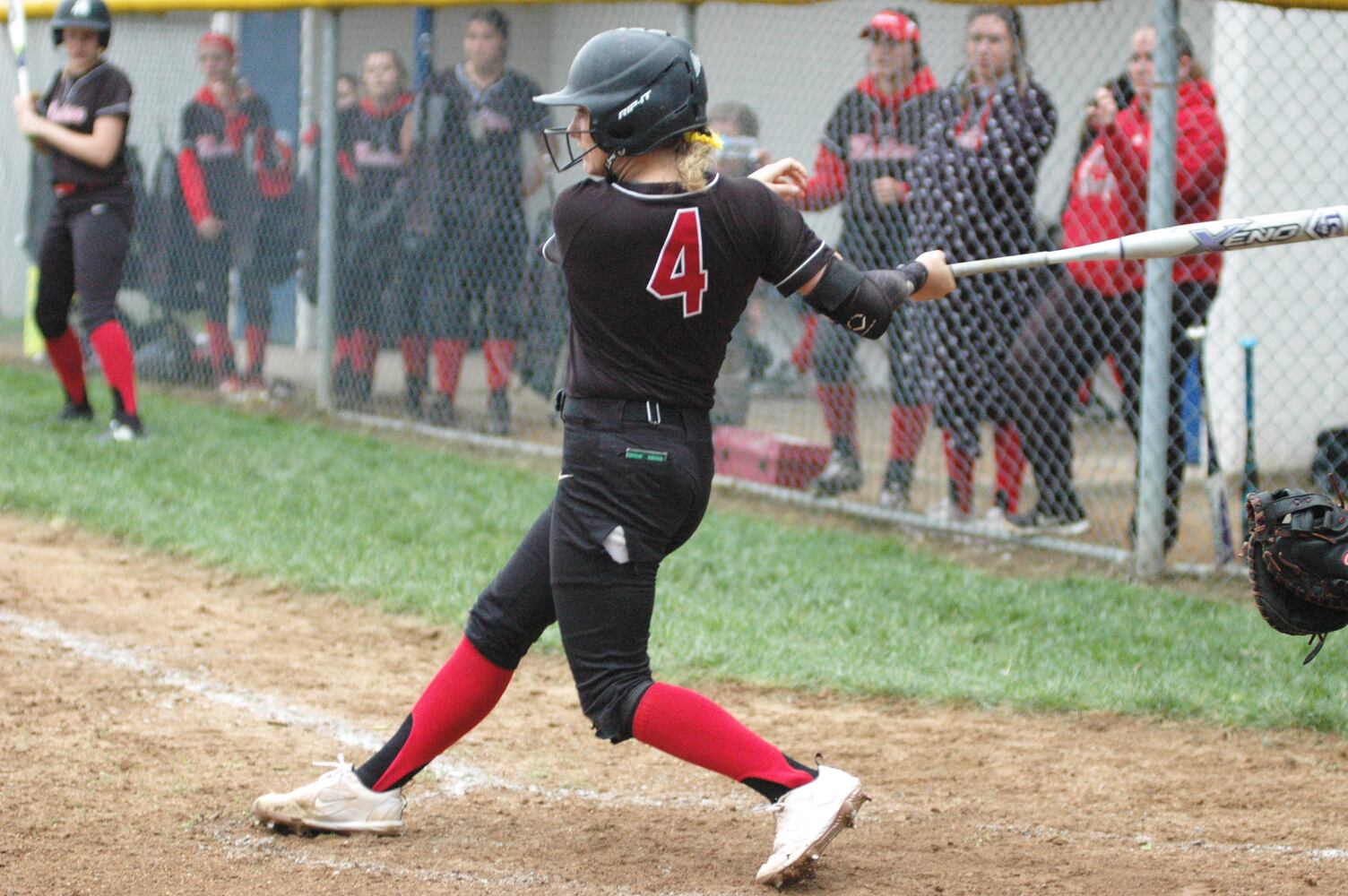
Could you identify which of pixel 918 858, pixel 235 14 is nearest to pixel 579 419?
pixel 918 858

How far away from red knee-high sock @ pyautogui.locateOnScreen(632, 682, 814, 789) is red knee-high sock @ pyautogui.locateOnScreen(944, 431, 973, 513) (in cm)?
398

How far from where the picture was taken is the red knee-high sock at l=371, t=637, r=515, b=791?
11.8 feet

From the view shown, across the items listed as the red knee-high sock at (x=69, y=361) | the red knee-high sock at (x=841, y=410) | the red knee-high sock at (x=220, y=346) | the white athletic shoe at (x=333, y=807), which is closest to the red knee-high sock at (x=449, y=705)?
the white athletic shoe at (x=333, y=807)

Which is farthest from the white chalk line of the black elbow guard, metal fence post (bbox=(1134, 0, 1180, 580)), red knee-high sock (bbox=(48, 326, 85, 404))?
red knee-high sock (bbox=(48, 326, 85, 404))

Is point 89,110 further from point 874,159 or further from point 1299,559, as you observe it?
point 1299,559

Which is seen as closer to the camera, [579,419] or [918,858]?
[579,419]

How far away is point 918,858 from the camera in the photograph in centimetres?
360

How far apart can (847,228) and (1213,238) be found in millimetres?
4101

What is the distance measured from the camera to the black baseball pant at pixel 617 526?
10.7 feet

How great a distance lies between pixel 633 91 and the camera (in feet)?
10.2

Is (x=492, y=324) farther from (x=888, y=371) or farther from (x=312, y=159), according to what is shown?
(x=888, y=371)

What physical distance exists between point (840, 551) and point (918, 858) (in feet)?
10.7

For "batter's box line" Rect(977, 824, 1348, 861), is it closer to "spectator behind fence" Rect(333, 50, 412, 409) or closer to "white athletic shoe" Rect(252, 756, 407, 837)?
"white athletic shoe" Rect(252, 756, 407, 837)

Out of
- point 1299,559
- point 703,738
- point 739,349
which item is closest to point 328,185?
point 739,349
